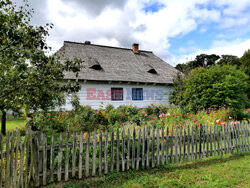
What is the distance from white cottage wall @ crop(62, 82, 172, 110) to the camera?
1429 cm

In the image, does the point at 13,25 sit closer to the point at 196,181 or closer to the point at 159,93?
the point at 196,181

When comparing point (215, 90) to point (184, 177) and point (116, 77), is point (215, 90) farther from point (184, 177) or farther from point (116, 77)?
point (116, 77)

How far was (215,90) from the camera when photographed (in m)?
→ 10.7

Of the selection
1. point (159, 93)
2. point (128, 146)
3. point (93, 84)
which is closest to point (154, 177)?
point (128, 146)

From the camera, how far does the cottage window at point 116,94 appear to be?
1558 centimetres

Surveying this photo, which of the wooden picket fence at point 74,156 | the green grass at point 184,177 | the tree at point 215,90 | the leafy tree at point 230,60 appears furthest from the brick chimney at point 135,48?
the leafy tree at point 230,60

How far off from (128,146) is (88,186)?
52.3 inches

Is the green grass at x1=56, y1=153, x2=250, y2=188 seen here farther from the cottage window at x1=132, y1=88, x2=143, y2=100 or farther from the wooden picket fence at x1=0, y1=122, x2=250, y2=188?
the cottage window at x1=132, y1=88, x2=143, y2=100

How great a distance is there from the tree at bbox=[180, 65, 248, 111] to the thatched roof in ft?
19.7

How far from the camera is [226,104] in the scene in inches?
417

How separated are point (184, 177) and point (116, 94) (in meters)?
12.0

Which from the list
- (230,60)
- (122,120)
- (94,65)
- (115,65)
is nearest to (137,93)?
(115,65)

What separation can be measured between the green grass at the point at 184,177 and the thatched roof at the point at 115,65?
10790mm

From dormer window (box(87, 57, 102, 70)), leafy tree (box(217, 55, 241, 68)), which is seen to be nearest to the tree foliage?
dormer window (box(87, 57, 102, 70))
